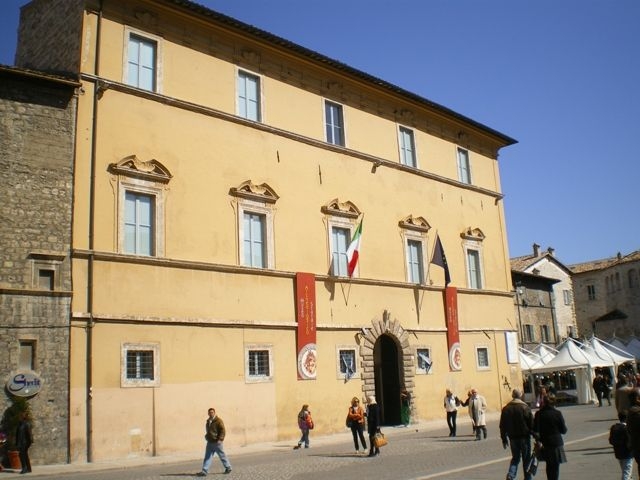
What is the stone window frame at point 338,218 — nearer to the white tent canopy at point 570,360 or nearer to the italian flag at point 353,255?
the italian flag at point 353,255

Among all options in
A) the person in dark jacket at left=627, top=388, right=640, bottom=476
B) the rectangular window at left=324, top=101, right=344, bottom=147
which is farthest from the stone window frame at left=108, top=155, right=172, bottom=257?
the person in dark jacket at left=627, top=388, right=640, bottom=476

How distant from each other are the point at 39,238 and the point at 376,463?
894 centimetres

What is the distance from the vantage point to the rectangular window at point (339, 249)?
21.8m

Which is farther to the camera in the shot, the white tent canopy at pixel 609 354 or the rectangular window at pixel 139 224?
the white tent canopy at pixel 609 354

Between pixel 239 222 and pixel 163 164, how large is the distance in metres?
2.72

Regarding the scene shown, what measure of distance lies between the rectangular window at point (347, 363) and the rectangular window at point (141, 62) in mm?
9706

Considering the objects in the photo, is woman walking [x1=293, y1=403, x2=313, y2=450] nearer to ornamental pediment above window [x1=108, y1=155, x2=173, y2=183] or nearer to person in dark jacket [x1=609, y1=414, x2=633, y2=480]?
ornamental pediment above window [x1=108, y1=155, x2=173, y2=183]

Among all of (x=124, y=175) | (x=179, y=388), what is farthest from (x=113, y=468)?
(x=124, y=175)

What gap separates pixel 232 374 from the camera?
59.9 ft

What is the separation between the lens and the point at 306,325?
20234mm

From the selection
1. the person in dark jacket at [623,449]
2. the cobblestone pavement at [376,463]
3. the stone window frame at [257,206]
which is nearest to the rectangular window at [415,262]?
the stone window frame at [257,206]

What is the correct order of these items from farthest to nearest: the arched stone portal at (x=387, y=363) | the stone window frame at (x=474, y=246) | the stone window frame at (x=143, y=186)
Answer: the stone window frame at (x=474, y=246) → the arched stone portal at (x=387, y=363) → the stone window frame at (x=143, y=186)

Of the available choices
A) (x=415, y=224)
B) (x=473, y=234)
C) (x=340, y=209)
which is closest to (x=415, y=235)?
(x=415, y=224)

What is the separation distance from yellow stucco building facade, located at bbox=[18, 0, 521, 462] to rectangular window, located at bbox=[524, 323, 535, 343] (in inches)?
711
